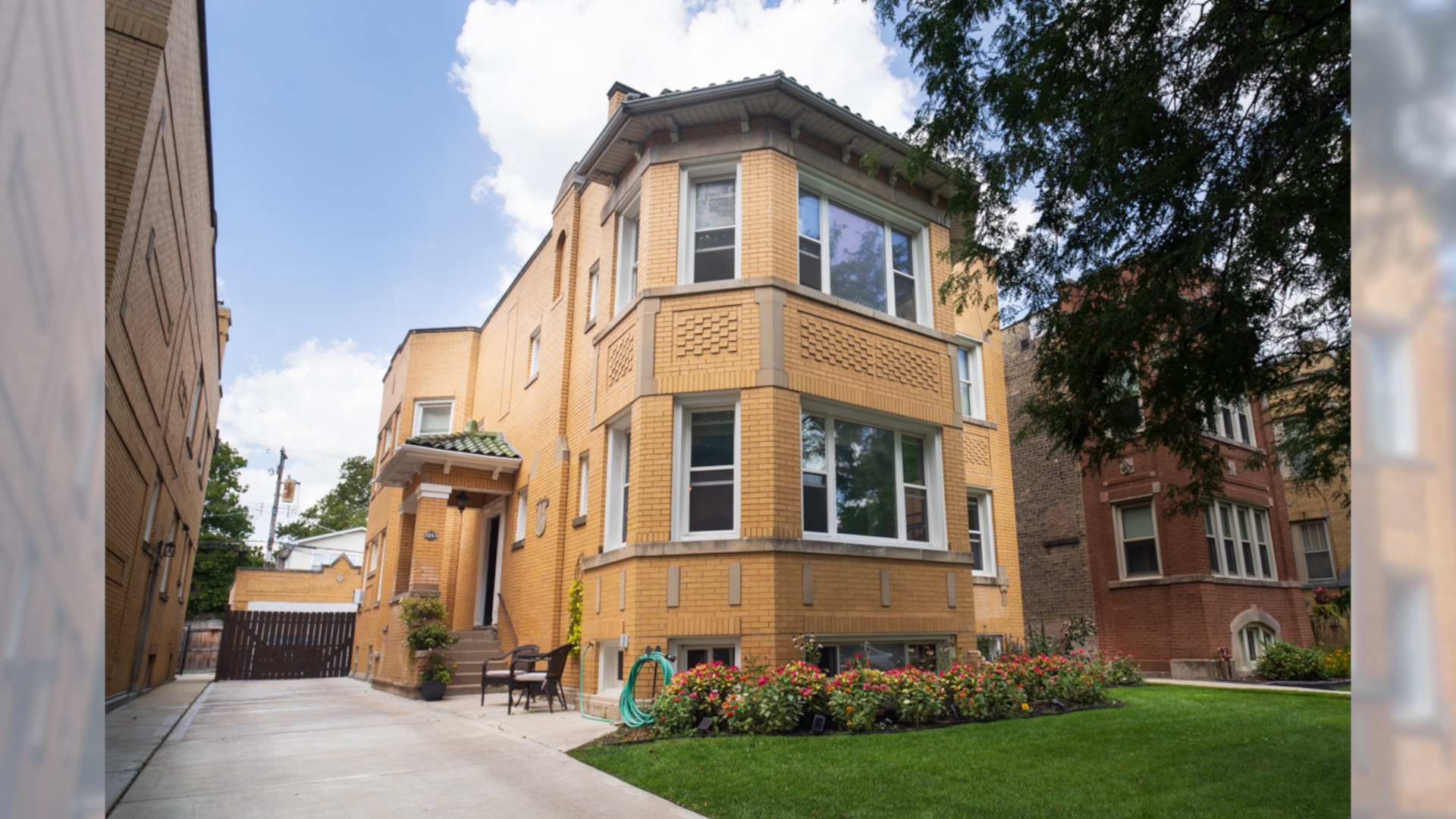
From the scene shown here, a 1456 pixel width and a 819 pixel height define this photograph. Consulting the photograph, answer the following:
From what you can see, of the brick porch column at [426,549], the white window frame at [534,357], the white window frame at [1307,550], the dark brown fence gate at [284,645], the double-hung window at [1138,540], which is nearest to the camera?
the brick porch column at [426,549]

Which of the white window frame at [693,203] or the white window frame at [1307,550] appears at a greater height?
the white window frame at [693,203]

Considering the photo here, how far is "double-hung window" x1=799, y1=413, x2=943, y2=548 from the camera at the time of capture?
436 inches

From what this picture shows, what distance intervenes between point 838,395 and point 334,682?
53.6 feet

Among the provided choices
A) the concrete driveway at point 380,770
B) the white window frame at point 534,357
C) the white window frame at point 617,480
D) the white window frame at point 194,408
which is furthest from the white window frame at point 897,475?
the white window frame at point 194,408

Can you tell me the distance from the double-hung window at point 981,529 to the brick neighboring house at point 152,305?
14.0m

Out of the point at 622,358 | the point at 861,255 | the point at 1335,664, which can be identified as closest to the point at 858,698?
the point at 622,358

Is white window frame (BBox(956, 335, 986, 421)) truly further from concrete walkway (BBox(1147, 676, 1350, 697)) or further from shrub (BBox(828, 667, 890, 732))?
shrub (BBox(828, 667, 890, 732))

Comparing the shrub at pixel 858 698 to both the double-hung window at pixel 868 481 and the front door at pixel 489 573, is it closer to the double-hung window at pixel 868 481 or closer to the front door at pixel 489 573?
the double-hung window at pixel 868 481

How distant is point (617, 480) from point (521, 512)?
14.6ft

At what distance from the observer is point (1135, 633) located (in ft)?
64.8

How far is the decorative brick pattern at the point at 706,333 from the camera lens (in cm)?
1112
